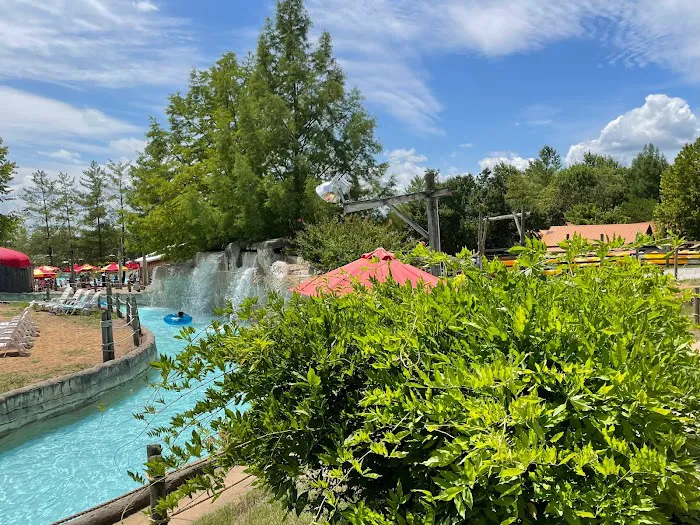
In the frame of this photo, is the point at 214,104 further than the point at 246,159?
Yes

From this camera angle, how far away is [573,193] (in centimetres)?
5212

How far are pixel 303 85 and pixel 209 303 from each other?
479 inches

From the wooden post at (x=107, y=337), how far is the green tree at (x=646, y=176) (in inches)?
2264

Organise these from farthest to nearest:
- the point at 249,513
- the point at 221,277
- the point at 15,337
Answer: the point at 221,277 → the point at 15,337 → the point at 249,513

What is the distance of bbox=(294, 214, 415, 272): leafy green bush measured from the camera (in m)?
18.2

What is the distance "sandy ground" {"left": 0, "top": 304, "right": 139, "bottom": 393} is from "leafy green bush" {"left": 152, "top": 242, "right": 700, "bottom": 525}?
9.81m

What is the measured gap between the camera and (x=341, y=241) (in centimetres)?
1898

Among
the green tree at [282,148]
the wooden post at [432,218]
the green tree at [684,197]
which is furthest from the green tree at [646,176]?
the wooden post at [432,218]

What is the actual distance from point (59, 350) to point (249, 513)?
440 inches

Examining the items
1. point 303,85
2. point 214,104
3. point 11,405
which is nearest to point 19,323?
point 11,405

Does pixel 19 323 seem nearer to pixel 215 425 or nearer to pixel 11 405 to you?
pixel 11 405

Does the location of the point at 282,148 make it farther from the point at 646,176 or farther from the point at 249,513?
the point at 646,176

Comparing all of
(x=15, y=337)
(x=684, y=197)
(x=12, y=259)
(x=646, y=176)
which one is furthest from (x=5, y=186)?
(x=646, y=176)

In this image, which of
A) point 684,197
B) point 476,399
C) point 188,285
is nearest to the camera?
point 476,399
